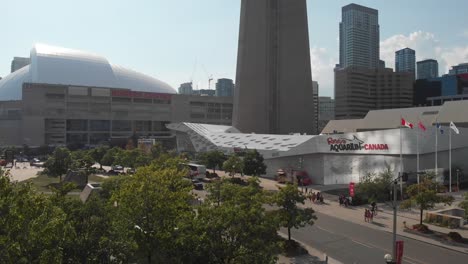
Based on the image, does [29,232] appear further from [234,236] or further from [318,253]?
[318,253]

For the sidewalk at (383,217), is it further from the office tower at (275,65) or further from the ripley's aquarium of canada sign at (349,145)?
the office tower at (275,65)

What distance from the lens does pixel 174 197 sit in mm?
19938

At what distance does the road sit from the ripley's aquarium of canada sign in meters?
20.7

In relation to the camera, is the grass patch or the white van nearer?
the grass patch

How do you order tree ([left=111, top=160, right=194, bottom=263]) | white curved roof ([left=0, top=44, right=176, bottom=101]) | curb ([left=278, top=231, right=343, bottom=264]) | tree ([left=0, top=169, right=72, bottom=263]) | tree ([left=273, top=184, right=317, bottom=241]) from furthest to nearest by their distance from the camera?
white curved roof ([left=0, top=44, right=176, bottom=101]), tree ([left=273, top=184, right=317, bottom=241]), curb ([left=278, top=231, right=343, bottom=264]), tree ([left=111, top=160, right=194, bottom=263]), tree ([left=0, top=169, right=72, bottom=263])

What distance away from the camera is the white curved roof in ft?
538

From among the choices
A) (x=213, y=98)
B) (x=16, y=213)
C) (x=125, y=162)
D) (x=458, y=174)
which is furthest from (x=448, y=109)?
(x=213, y=98)

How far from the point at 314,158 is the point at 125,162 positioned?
35.3m

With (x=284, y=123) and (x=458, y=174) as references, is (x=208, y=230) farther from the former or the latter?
(x=284, y=123)

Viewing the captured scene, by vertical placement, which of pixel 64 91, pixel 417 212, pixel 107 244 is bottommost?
pixel 417 212

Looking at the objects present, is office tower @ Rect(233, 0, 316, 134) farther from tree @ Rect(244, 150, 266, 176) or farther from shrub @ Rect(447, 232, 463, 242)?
shrub @ Rect(447, 232, 463, 242)

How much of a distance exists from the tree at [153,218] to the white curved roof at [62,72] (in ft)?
522

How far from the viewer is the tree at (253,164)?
6538cm

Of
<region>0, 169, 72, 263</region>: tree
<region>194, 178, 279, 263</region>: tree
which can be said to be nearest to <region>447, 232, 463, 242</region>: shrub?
<region>194, 178, 279, 263</region>: tree
